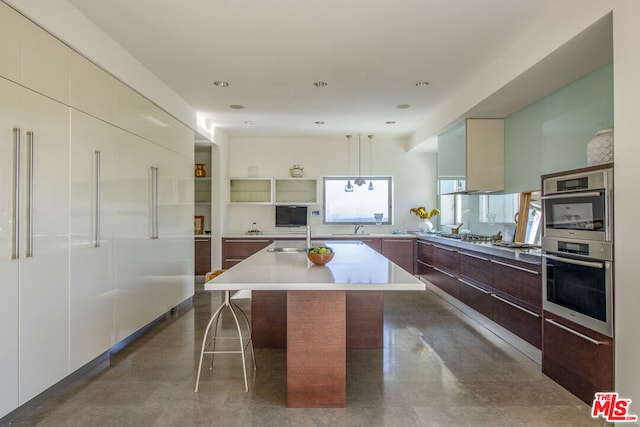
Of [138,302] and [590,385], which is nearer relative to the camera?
[590,385]

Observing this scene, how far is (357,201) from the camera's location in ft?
23.5

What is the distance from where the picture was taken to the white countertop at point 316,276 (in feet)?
6.10

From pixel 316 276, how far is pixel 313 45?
6.91 feet

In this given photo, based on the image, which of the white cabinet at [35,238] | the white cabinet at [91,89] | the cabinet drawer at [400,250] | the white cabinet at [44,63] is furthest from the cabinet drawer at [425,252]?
the white cabinet at [44,63]

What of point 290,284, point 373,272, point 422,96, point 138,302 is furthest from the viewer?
point 422,96

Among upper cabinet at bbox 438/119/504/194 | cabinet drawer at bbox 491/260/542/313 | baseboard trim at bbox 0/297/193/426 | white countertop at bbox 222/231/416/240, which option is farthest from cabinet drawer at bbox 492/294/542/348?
baseboard trim at bbox 0/297/193/426

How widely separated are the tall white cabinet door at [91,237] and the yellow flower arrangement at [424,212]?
5172 millimetres

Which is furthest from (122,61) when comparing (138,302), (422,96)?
(422,96)

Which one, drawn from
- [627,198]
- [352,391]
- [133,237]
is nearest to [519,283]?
[627,198]

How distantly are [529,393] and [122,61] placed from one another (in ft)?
13.5

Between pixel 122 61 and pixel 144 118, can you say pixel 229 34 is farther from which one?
pixel 144 118

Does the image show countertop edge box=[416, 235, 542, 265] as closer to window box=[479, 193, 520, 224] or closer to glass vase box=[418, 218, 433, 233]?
window box=[479, 193, 520, 224]

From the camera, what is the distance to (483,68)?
3670 mm

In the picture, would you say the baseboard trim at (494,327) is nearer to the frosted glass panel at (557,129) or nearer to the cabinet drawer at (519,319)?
the cabinet drawer at (519,319)
